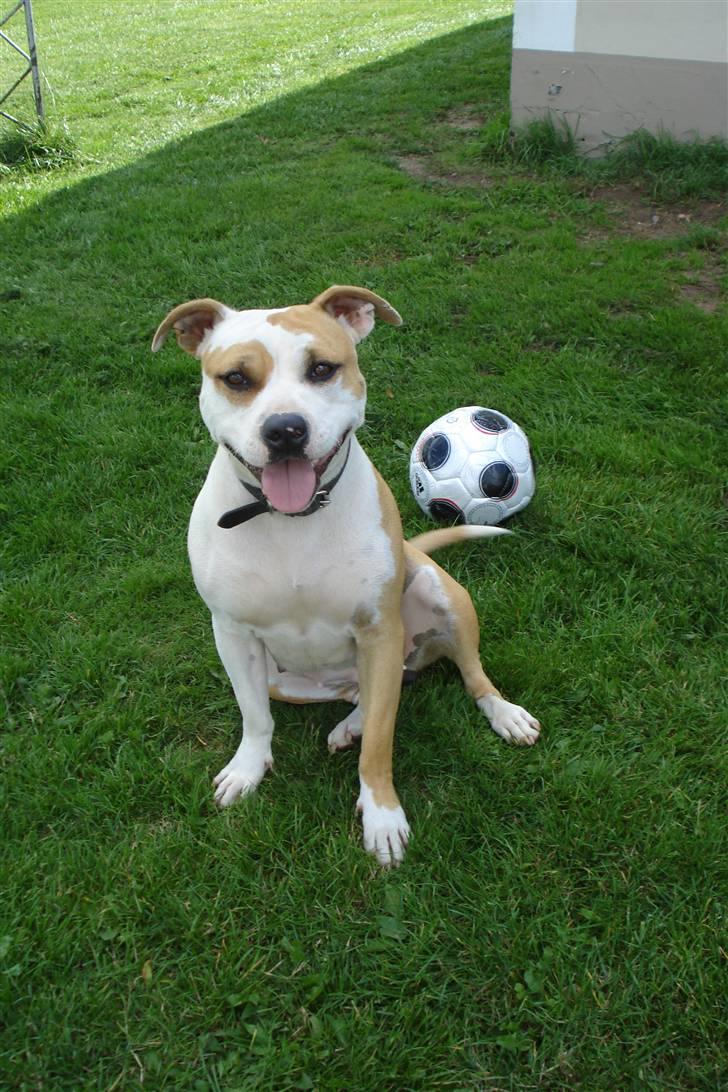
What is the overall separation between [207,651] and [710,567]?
6.59ft

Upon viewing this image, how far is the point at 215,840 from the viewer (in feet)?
8.37

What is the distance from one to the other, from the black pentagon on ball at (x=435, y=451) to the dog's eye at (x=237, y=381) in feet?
5.10

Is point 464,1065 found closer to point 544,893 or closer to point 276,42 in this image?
point 544,893

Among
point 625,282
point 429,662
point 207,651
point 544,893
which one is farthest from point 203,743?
point 625,282

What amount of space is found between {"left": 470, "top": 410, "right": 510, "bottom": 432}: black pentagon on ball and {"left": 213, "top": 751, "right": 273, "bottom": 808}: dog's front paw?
1.74m

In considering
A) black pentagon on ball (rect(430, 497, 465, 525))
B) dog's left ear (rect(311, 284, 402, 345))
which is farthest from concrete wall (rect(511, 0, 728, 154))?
dog's left ear (rect(311, 284, 402, 345))

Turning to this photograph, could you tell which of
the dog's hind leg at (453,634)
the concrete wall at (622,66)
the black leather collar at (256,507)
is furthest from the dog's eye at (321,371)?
the concrete wall at (622,66)

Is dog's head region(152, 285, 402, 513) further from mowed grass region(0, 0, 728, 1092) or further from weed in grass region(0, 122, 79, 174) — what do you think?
weed in grass region(0, 122, 79, 174)

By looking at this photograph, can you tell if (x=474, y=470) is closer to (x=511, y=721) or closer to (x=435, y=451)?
(x=435, y=451)

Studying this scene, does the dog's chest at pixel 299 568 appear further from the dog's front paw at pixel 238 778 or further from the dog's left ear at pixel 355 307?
the dog's left ear at pixel 355 307

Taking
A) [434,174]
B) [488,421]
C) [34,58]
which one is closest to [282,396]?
[488,421]

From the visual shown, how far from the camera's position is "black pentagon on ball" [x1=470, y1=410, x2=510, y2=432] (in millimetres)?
3742

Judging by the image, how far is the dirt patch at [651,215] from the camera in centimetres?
628

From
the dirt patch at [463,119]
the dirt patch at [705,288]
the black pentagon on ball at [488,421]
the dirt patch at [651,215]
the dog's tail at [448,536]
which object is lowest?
the dog's tail at [448,536]
